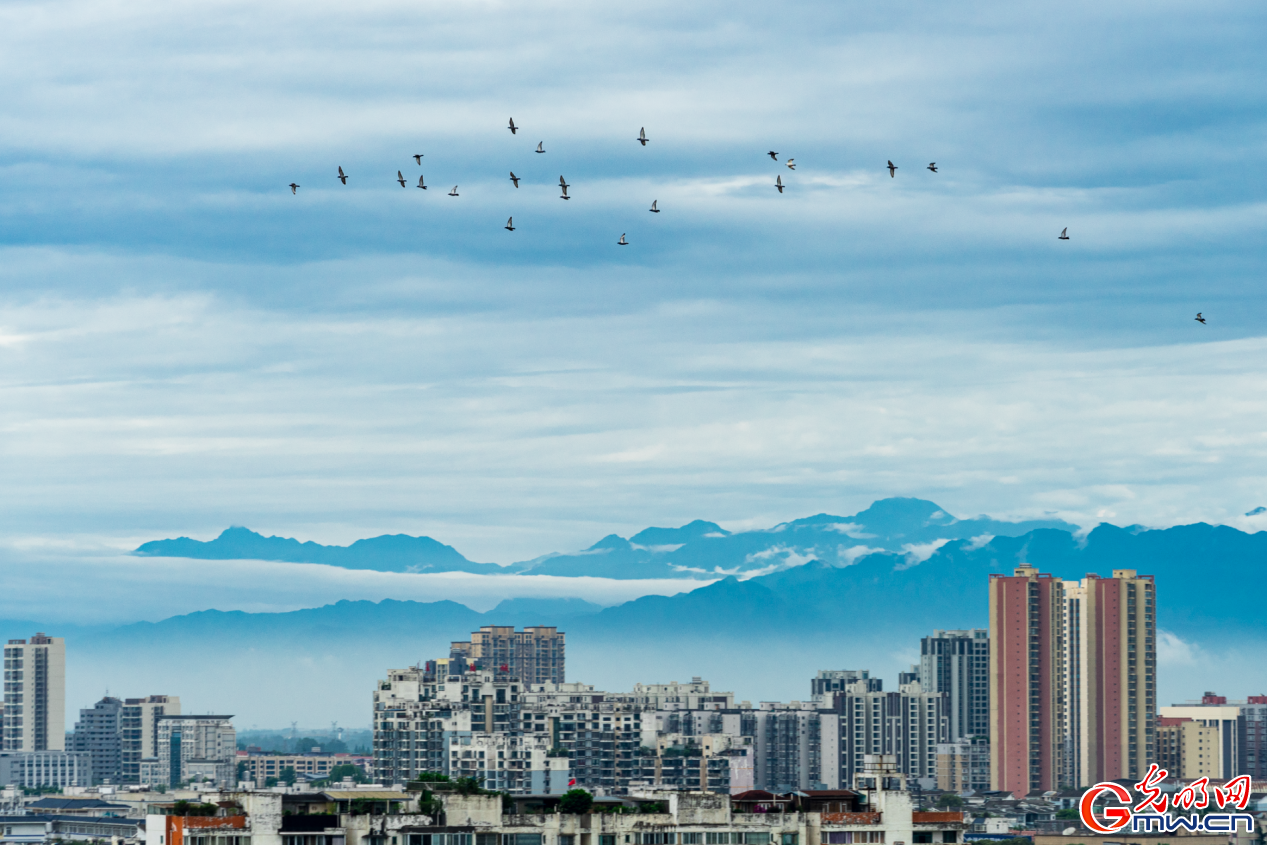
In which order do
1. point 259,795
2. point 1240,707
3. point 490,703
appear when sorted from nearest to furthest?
point 259,795, point 490,703, point 1240,707

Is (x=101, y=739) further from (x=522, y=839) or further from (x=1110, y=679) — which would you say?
(x=522, y=839)

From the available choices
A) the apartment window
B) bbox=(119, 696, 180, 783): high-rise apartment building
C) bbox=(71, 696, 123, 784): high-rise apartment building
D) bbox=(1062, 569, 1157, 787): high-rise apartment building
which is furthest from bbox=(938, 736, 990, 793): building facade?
A: the apartment window

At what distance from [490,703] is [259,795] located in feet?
229

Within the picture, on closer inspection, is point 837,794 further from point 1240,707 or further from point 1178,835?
point 1240,707

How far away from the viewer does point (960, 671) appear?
191250mm

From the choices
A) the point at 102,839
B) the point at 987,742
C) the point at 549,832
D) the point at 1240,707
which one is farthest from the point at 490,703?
the point at 1240,707

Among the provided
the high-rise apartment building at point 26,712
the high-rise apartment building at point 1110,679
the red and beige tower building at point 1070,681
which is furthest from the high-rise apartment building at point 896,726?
→ the high-rise apartment building at point 26,712

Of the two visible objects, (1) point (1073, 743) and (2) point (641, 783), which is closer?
(2) point (641, 783)

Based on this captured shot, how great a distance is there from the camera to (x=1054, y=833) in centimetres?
9456

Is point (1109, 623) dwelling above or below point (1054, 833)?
above

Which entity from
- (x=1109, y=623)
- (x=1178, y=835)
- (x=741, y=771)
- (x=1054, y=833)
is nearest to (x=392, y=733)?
(x=741, y=771)

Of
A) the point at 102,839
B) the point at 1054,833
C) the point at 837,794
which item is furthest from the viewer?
the point at 102,839

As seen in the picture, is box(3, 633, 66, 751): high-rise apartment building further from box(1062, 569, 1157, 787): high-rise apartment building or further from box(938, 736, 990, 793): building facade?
box(1062, 569, 1157, 787): high-rise apartment building

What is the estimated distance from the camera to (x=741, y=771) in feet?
348
